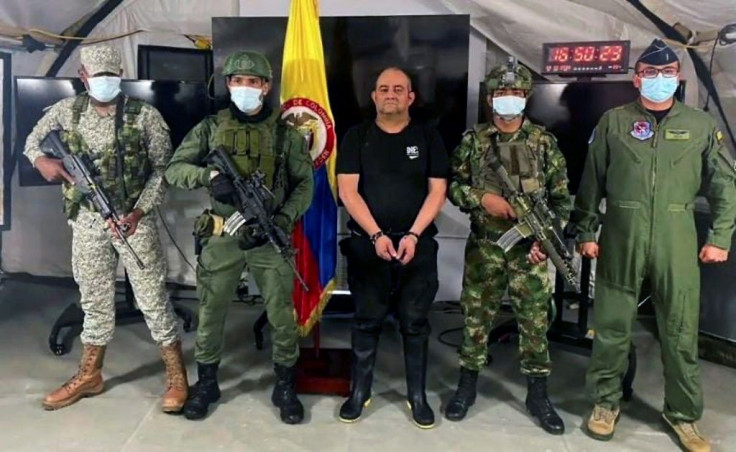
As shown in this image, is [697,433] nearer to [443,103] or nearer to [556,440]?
[556,440]

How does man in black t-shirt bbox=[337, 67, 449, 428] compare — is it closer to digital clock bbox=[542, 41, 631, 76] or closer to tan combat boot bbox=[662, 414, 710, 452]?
tan combat boot bbox=[662, 414, 710, 452]

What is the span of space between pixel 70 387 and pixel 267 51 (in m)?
1.95

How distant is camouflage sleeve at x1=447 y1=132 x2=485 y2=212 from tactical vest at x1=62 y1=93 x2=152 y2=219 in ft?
4.45

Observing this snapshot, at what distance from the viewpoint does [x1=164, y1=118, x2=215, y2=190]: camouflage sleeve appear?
9.11 ft

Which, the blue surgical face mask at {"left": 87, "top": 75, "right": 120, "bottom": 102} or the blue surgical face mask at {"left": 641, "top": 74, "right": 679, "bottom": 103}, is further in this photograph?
the blue surgical face mask at {"left": 87, "top": 75, "right": 120, "bottom": 102}

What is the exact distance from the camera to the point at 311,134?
3.31 metres

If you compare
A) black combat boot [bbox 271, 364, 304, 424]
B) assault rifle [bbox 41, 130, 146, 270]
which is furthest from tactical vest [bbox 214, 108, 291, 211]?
black combat boot [bbox 271, 364, 304, 424]

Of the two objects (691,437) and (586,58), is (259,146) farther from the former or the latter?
(691,437)

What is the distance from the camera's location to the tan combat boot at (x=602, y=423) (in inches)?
114

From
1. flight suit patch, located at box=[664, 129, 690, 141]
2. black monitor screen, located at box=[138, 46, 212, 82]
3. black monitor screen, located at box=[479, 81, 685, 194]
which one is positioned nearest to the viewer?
flight suit patch, located at box=[664, 129, 690, 141]

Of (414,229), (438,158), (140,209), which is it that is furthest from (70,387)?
(438,158)

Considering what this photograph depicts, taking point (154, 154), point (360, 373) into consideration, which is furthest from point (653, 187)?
point (154, 154)

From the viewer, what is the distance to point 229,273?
292cm

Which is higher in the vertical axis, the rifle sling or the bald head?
the bald head
